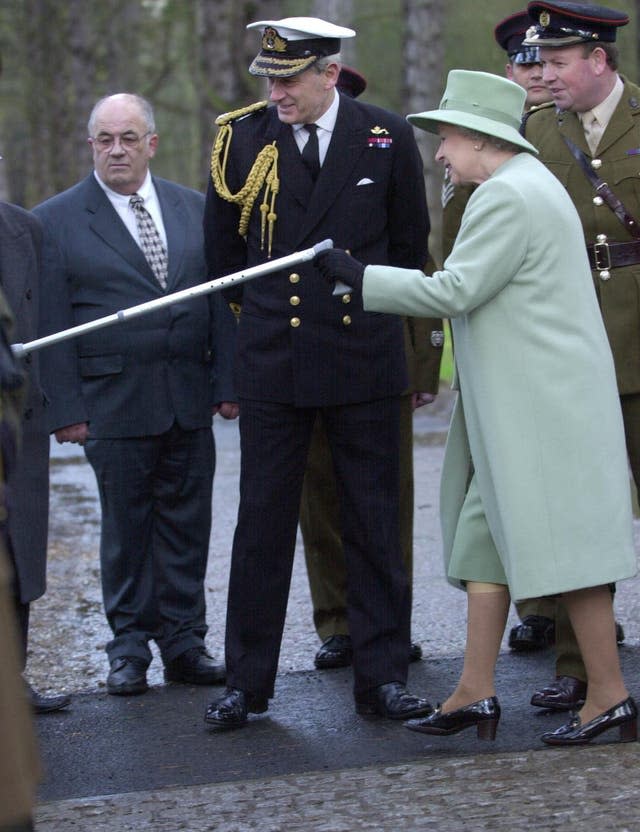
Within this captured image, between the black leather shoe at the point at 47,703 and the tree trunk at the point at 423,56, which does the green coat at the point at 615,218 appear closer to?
the black leather shoe at the point at 47,703

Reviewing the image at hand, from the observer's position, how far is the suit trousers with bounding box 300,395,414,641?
6.47 m

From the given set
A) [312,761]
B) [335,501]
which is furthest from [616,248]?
[312,761]

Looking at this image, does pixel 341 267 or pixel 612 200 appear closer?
pixel 341 267

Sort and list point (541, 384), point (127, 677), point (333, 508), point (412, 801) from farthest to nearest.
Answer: point (333, 508)
point (127, 677)
point (541, 384)
point (412, 801)

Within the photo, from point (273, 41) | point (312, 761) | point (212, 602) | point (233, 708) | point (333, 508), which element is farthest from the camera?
point (212, 602)

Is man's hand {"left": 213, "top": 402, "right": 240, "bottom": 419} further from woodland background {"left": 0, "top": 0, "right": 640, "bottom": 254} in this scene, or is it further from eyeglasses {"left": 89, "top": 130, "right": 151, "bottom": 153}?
woodland background {"left": 0, "top": 0, "right": 640, "bottom": 254}

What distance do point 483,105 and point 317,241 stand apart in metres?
0.75

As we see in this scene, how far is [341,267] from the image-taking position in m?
5.00

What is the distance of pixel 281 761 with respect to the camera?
5.10 meters

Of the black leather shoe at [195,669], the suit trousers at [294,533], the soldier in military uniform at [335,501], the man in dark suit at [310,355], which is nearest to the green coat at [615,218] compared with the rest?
the man in dark suit at [310,355]

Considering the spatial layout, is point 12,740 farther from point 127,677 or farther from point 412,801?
point 127,677

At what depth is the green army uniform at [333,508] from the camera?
6.47 meters

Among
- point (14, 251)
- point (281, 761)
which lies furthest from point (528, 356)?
point (14, 251)

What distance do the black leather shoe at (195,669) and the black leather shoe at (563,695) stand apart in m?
1.23
